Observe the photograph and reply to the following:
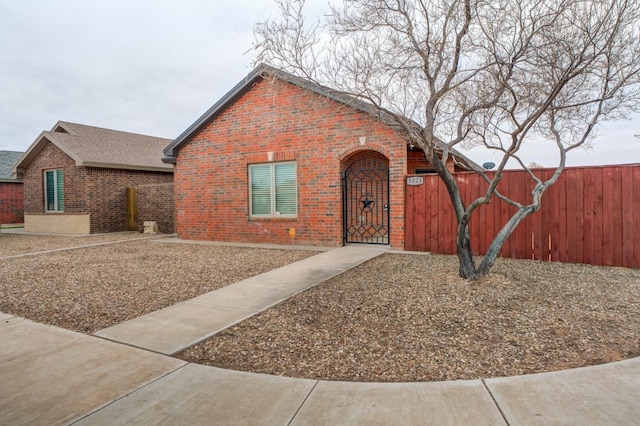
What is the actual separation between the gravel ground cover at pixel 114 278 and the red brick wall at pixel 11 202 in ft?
61.2

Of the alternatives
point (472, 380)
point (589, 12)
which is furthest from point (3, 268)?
point (589, 12)

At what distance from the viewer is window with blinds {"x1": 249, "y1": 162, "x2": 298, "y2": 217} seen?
1087cm

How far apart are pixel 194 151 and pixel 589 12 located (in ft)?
36.4

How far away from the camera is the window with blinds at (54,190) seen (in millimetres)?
16750

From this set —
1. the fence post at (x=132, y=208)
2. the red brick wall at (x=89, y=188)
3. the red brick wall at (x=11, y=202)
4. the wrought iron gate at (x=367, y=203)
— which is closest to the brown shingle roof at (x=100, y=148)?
the red brick wall at (x=89, y=188)

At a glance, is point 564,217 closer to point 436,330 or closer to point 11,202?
point 436,330

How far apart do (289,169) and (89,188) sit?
33.4 feet

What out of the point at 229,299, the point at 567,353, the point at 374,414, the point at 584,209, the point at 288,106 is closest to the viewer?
the point at 374,414

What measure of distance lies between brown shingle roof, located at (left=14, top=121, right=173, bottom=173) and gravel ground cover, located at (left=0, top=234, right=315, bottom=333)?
6108 millimetres

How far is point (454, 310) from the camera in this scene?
441 cm

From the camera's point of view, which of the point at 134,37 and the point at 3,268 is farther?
the point at 134,37

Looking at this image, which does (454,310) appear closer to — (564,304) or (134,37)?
(564,304)

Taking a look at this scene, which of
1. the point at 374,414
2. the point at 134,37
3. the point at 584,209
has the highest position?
the point at 134,37

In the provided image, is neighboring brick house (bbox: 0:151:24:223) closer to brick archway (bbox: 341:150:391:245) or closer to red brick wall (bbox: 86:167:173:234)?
red brick wall (bbox: 86:167:173:234)
